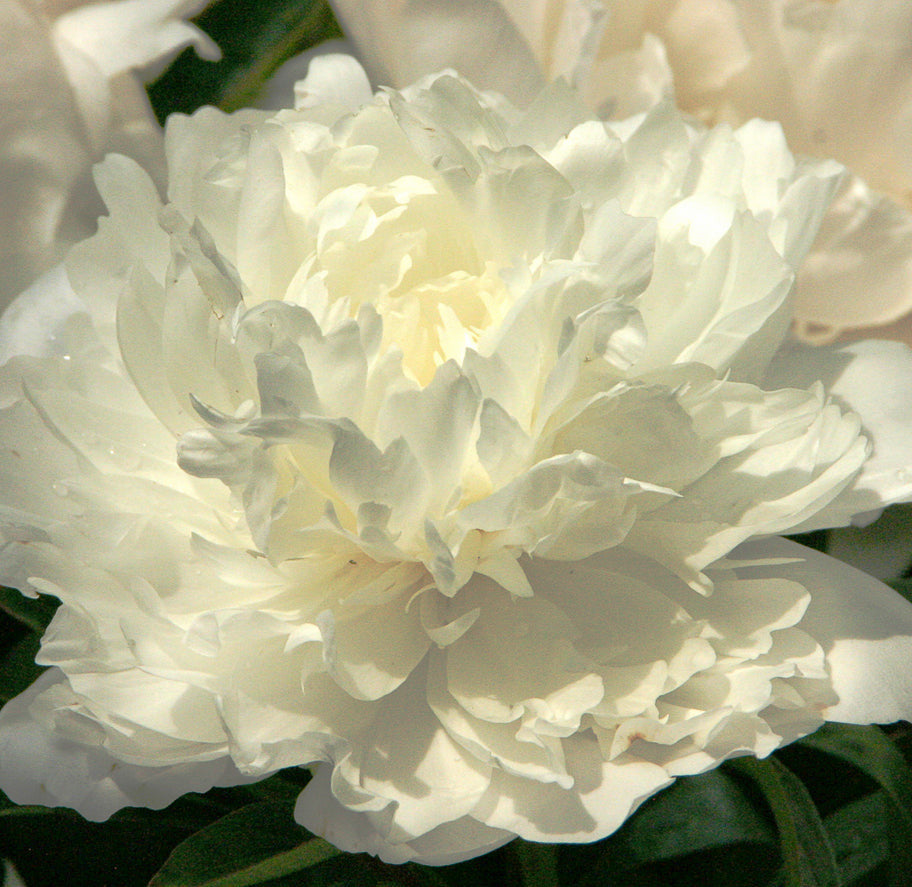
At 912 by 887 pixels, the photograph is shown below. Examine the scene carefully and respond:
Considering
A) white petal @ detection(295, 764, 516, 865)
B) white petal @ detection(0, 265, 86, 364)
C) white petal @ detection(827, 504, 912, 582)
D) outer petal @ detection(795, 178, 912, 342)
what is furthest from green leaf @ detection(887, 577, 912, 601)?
white petal @ detection(0, 265, 86, 364)

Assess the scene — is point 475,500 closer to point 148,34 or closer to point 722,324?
point 722,324

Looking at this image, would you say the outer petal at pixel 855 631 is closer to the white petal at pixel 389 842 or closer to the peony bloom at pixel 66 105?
the white petal at pixel 389 842

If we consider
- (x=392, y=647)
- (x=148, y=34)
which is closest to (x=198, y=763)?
Answer: (x=392, y=647)

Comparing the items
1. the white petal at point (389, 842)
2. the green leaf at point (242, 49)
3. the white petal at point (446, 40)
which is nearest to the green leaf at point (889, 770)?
the white petal at point (389, 842)

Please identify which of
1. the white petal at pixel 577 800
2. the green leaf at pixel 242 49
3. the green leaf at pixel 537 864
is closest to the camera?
the white petal at pixel 577 800

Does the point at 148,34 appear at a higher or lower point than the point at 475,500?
higher

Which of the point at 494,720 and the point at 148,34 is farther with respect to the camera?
the point at 148,34
